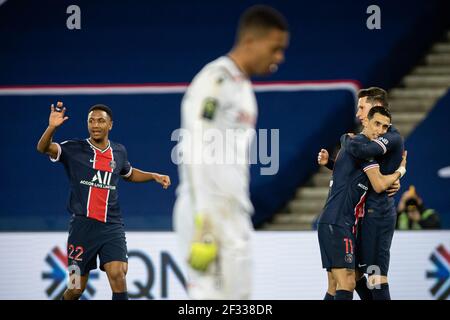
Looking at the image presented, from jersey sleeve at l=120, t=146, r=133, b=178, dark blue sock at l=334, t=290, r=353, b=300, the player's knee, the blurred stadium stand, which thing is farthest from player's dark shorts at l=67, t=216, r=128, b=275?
the blurred stadium stand

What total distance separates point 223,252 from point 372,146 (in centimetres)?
247

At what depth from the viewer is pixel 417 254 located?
8.52 meters

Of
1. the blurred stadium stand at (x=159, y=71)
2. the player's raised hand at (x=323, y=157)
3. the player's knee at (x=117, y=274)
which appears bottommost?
A: the player's knee at (x=117, y=274)

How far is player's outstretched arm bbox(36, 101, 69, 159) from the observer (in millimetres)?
6184

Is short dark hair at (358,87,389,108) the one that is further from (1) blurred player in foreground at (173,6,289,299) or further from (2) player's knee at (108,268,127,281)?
(1) blurred player in foreground at (173,6,289,299)

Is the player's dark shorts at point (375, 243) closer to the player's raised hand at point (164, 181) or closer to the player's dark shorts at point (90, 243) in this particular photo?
the player's raised hand at point (164, 181)

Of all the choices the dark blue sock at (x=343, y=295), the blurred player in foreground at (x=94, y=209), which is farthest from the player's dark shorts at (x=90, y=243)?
the dark blue sock at (x=343, y=295)

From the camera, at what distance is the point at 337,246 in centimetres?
616

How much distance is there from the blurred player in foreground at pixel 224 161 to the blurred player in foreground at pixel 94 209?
2.71 meters

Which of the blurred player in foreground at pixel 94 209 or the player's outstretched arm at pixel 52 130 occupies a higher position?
the player's outstretched arm at pixel 52 130

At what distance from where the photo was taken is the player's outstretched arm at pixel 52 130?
6184 millimetres

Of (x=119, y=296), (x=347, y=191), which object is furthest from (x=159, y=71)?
(x=347, y=191)

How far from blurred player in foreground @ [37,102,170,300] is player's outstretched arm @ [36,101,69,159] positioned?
10 millimetres
